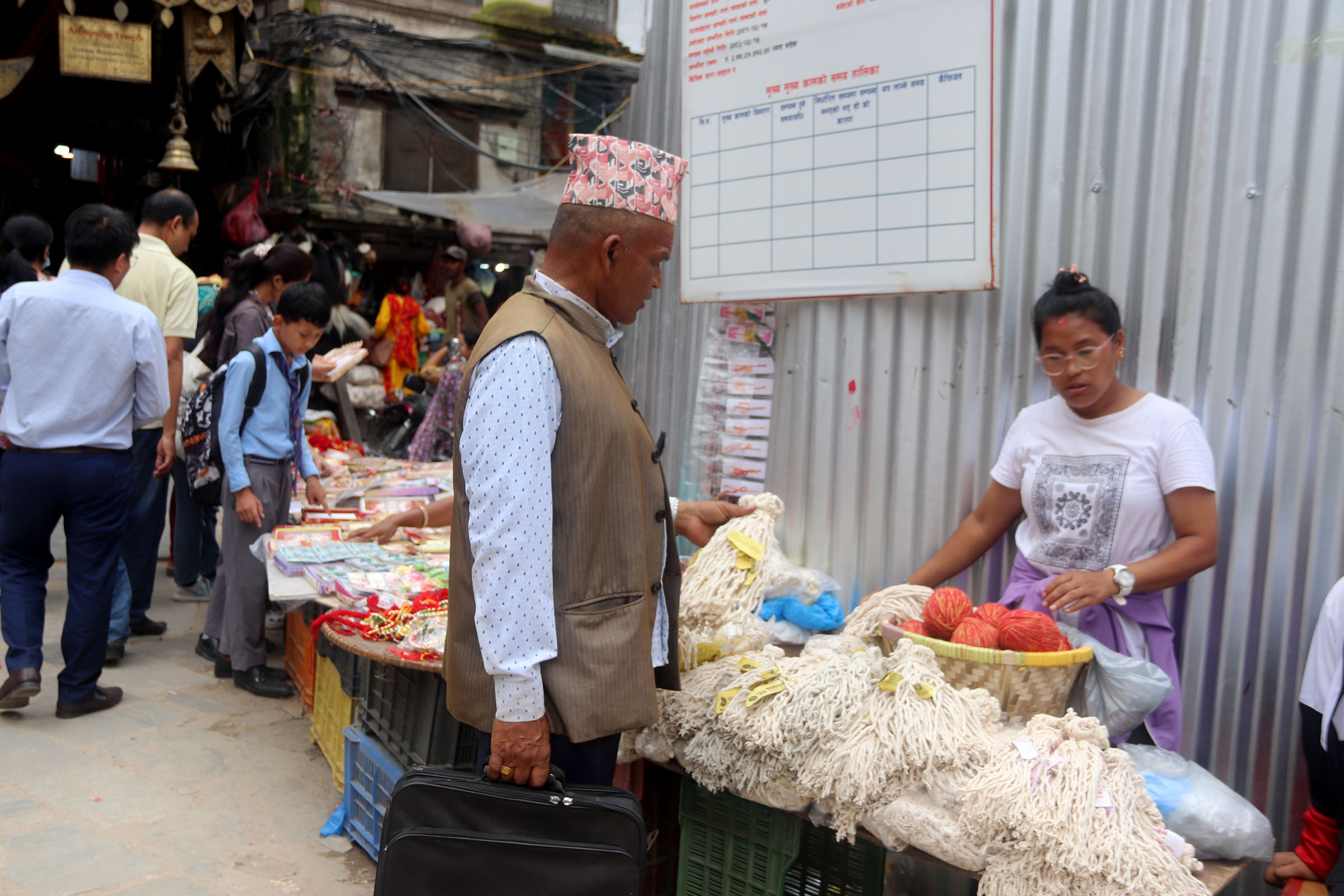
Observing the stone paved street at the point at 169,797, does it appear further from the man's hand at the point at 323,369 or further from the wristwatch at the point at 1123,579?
the wristwatch at the point at 1123,579

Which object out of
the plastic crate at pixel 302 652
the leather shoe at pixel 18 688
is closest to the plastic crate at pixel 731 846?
the plastic crate at pixel 302 652

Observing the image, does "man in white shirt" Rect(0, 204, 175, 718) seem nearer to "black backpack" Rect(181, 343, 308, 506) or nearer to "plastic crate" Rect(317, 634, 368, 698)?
"black backpack" Rect(181, 343, 308, 506)

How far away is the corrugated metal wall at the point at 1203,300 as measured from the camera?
2246 mm

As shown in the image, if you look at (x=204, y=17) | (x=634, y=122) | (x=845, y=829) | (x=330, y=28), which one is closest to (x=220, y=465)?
(x=634, y=122)

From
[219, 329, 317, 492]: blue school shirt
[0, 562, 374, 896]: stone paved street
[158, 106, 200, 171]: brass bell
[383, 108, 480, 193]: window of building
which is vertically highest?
[383, 108, 480, 193]: window of building

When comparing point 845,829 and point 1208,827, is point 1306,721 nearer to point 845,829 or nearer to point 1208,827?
point 1208,827

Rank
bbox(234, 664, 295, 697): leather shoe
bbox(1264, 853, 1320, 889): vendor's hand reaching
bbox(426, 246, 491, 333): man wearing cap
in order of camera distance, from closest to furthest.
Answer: bbox(1264, 853, 1320, 889): vendor's hand reaching → bbox(234, 664, 295, 697): leather shoe → bbox(426, 246, 491, 333): man wearing cap

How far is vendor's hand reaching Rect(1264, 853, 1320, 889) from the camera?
201cm

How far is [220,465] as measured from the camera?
4238 mm

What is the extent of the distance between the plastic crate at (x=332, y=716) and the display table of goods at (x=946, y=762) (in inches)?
57.5

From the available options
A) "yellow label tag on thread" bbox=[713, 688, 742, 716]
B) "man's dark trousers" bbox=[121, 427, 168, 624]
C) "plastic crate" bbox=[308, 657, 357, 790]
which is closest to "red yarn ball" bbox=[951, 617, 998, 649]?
"yellow label tag on thread" bbox=[713, 688, 742, 716]

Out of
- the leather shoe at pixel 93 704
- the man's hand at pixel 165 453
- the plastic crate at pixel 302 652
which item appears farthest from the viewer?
the man's hand at pixel 165 453

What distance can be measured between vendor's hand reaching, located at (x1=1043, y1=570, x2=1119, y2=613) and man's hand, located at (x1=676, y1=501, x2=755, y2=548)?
1.01 metres

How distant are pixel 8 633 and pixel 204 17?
7.92 meters
